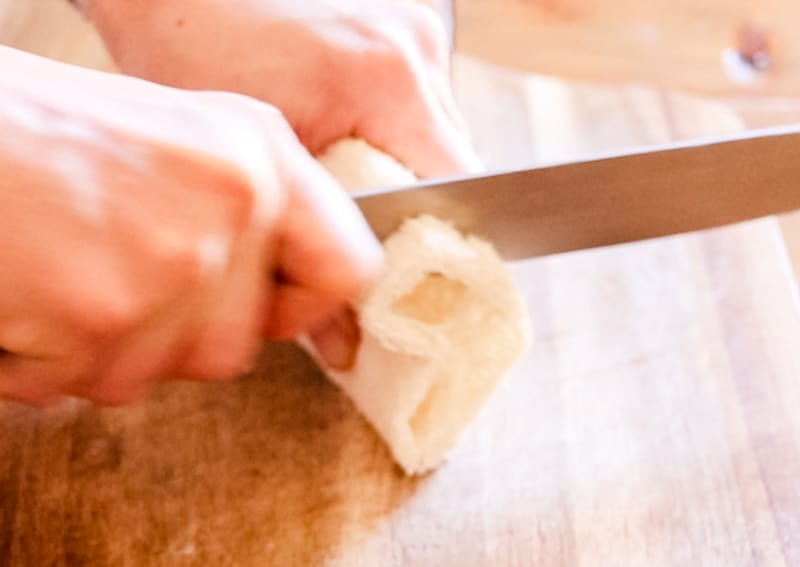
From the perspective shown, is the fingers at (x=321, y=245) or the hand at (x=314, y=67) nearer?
the fingers at (x=321, y=245)

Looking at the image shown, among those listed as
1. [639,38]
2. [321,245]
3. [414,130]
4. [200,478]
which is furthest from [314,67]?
[639,38]

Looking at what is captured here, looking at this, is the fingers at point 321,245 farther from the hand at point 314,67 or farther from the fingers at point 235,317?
the hand at point 314,67

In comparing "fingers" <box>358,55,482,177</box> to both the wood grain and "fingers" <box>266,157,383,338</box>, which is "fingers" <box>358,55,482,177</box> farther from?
the wood grain

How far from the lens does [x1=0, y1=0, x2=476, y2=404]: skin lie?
0.44 m

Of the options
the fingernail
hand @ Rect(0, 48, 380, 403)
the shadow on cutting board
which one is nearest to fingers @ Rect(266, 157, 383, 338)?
hand @ Rect(0, 48, 380, 403)

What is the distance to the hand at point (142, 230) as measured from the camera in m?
0.43

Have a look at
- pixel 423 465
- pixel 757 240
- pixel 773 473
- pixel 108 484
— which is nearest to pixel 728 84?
pixel 757 240

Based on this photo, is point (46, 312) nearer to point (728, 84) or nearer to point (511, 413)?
point (511, 413)

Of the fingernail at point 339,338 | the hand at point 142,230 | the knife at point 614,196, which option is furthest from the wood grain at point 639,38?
the hand at point 142,230

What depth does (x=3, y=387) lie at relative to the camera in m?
0.53

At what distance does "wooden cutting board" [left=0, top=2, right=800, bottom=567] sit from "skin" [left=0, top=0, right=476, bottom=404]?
129mm

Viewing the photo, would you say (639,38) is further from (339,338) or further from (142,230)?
(142,230)

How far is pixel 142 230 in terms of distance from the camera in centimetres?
45

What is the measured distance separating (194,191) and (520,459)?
16.2 inches
